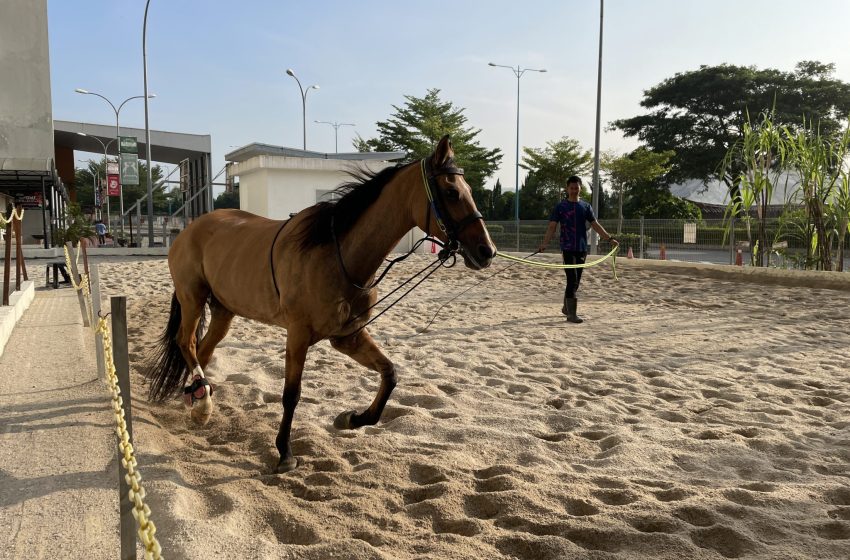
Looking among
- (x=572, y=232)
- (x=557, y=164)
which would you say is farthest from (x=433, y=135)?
(x=572, y=232)

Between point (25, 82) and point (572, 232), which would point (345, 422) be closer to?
point (572, 232)

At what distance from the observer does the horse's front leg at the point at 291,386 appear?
3441 millimetres

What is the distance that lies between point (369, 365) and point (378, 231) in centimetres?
87

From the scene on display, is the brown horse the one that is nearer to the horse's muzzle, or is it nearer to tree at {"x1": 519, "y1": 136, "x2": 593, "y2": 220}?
the horse's muzzle

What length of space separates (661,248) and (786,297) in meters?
6.58

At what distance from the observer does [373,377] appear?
5.32 meters

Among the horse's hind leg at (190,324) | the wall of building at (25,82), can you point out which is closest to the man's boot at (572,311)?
the horse's hind leg at (190,324)

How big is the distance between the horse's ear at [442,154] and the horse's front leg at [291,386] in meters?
1.19

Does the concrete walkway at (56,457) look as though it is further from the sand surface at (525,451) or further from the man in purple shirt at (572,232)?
the man in purple shirt at (572,232)

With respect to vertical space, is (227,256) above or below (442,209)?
below

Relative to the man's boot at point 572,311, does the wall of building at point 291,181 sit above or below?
above

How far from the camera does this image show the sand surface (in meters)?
2.58

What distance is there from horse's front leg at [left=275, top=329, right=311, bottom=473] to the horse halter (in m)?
0.95

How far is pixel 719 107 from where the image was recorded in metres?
37.8
